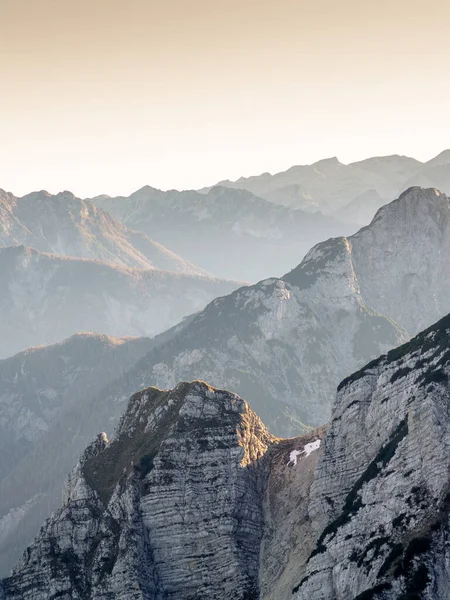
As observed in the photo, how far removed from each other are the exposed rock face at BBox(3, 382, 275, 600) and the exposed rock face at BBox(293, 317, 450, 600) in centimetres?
1383

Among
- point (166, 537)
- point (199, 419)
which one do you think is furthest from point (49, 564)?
point (199, 419)

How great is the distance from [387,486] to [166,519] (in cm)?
3952

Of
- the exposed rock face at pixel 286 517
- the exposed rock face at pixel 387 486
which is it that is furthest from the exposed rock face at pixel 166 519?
the exposed rock face at pixel 387 486

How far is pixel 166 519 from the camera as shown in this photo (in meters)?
143

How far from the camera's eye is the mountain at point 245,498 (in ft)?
391

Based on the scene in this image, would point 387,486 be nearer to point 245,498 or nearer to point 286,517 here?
point 286,517

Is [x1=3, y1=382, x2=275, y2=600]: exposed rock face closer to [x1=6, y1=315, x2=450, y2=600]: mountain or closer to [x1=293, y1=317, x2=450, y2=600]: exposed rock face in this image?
[x1=6, y1=315, x2=450, y2=600]: mountain

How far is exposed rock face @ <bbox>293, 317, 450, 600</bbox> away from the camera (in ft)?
343

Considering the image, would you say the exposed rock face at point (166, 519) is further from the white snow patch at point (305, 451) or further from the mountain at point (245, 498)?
the white snow patch at point (305, 451)

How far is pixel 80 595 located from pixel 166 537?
15.4 metres

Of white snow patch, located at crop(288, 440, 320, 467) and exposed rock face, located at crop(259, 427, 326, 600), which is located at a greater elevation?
white snow patch, located at crop(288, 440, 320, 467)

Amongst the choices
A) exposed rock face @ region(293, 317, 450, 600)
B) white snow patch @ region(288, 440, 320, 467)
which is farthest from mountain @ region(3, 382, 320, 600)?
exposed rock face @ region(293, 317, 450, 600)

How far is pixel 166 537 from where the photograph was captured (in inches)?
5571

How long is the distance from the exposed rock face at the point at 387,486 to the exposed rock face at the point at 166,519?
13.8 metres
